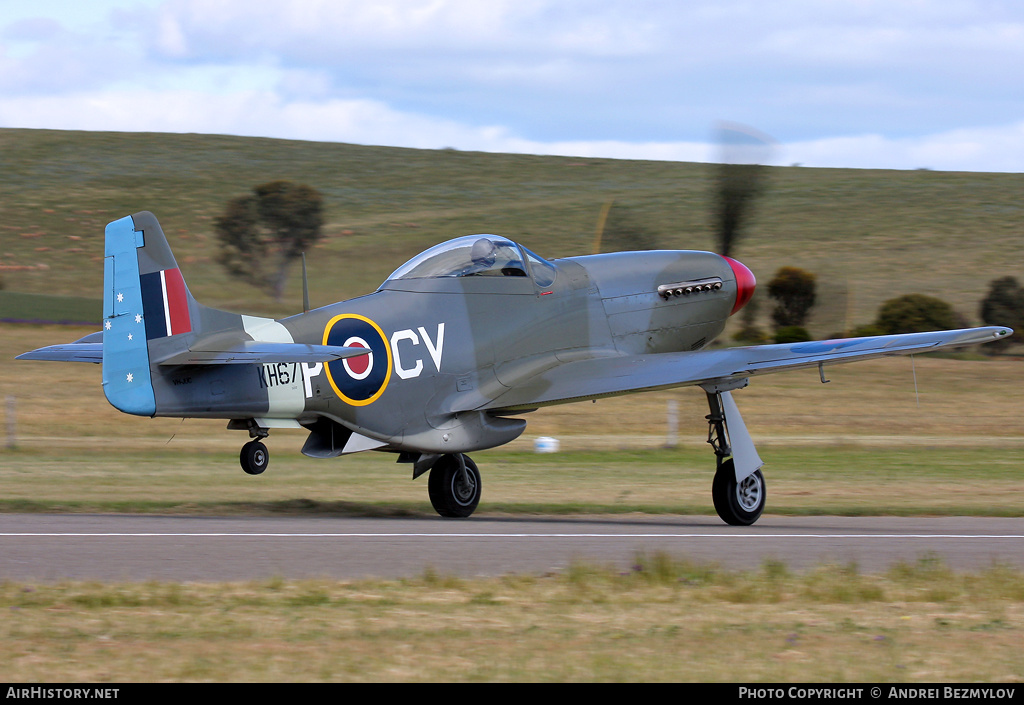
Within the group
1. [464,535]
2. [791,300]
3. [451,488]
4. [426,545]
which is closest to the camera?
[426,545]

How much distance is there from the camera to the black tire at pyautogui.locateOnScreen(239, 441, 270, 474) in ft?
44.0

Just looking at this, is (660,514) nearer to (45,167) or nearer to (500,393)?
(500,393)

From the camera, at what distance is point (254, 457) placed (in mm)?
13492

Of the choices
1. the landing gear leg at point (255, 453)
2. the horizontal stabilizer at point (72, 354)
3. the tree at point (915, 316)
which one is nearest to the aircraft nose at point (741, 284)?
the landing gear leg at point (255, 453)

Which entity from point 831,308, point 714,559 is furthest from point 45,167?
point 714,559

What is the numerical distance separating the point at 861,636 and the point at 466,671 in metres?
2.61

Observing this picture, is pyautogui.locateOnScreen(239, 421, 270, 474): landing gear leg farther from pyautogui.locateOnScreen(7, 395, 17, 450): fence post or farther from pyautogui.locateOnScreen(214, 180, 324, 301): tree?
pyautogui.locateOnScreen(214, 180, 324, 301): tree

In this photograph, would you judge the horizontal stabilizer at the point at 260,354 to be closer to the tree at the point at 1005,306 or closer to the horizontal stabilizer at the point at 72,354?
the horizontal stabilizer at the point at 72,354

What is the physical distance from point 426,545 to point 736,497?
182 inches

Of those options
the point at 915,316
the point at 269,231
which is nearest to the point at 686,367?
the point at 915,316

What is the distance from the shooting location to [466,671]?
657cm

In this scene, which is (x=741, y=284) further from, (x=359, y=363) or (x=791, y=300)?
(x=791, y=300)

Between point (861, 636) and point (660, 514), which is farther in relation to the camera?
point (660, 514)

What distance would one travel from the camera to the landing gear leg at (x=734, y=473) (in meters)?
14.8
